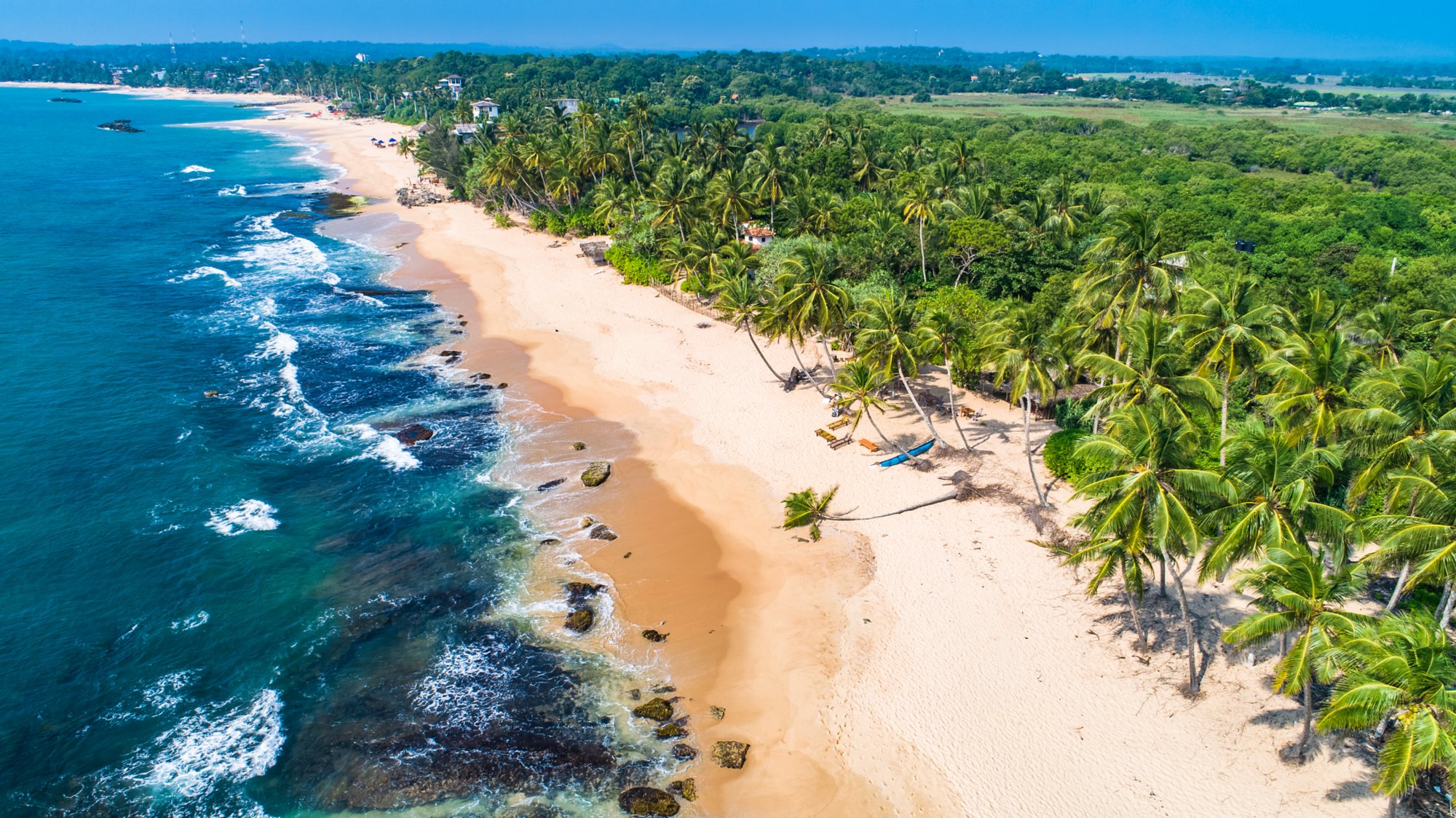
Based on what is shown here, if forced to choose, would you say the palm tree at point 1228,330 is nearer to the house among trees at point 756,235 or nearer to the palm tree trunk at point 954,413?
the palm tree trunk at point 954,413

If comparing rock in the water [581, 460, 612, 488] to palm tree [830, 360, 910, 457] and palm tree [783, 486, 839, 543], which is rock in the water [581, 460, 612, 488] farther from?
palm tree [830, 360, 910, 457]

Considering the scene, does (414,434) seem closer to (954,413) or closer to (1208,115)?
(954,413)

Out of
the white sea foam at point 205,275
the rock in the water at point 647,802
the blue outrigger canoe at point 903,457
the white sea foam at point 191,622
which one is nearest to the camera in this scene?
the rock in the water at point 647,802

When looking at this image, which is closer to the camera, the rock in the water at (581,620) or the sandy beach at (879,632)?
the sandy beach at (879,632)

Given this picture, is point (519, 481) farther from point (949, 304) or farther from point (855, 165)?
point (855, 165)

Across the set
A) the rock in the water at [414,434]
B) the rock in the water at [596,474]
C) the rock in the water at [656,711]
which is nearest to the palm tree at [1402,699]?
the rock in the water at [656,711]

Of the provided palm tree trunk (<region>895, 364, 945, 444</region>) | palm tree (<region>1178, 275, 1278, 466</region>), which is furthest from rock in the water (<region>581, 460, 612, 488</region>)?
palm tree (<region>1178, 275, 1278, 466</region>)
